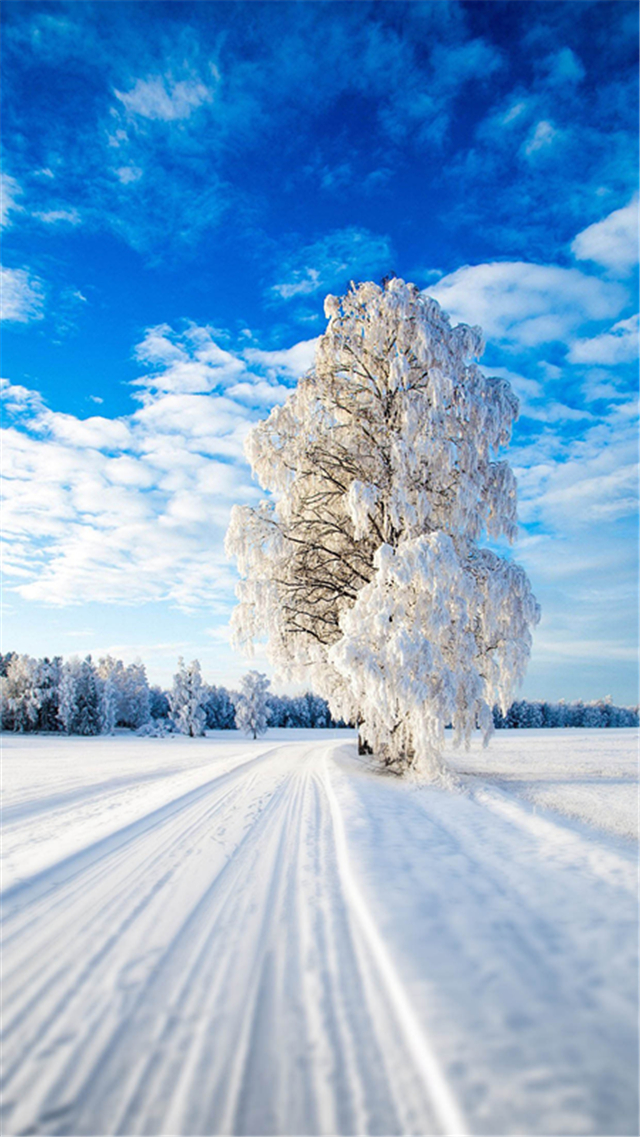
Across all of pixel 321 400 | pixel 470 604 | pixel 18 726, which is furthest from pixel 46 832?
pixel 18 726

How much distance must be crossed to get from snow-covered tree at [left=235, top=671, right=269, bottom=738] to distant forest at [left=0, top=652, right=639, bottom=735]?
1.84m

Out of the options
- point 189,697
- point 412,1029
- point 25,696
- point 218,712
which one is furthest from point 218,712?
point 412,1029

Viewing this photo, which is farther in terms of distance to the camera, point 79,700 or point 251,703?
point 251,703

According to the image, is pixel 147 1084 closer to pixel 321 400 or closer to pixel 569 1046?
pixel 569 1046

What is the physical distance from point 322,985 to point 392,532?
27.9 ft

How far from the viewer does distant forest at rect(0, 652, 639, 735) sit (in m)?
58.1

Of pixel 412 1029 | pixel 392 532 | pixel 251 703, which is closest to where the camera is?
pixel 412 1029

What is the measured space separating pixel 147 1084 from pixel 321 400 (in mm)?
10781

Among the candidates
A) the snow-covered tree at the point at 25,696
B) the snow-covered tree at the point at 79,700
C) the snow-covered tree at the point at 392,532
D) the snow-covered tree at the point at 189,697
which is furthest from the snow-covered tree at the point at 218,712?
the snow-covered tree at the point at 392,532

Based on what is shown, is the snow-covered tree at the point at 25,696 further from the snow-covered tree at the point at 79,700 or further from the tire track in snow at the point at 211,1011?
the tire track in snow at the point at 211,1011

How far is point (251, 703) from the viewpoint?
64438mm

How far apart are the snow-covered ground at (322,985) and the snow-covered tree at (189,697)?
6229 cm

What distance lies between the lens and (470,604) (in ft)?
29.9

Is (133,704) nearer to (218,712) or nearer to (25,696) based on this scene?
(218,712)
